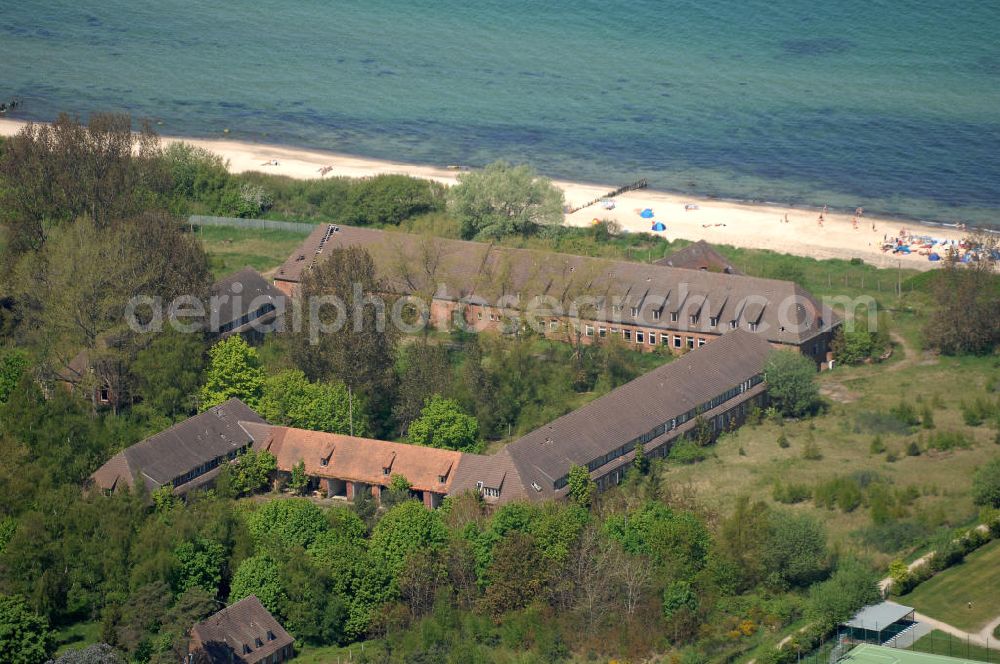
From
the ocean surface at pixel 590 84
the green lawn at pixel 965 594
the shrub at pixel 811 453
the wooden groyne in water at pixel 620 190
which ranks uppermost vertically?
the ocean surface at pixel 590 84

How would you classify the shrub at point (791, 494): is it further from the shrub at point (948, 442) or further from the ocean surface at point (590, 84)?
the ocean surface at point (590, 84)

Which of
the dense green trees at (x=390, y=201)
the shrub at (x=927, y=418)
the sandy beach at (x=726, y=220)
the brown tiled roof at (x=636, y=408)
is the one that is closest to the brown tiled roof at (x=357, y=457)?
the brown tiled roof at (x=636, y=408)

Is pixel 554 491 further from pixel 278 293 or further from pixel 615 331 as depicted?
pixel 278 293

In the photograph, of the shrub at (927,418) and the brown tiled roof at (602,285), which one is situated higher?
the brown tiled roof at (602,285)

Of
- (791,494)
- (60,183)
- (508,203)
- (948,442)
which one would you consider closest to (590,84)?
(508,203)

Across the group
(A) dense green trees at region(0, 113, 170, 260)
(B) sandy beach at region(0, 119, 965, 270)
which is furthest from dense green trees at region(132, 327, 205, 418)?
(B) sandy beach at region(0, 119, 965, 270)

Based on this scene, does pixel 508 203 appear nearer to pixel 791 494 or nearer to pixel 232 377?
pixel 232 377
